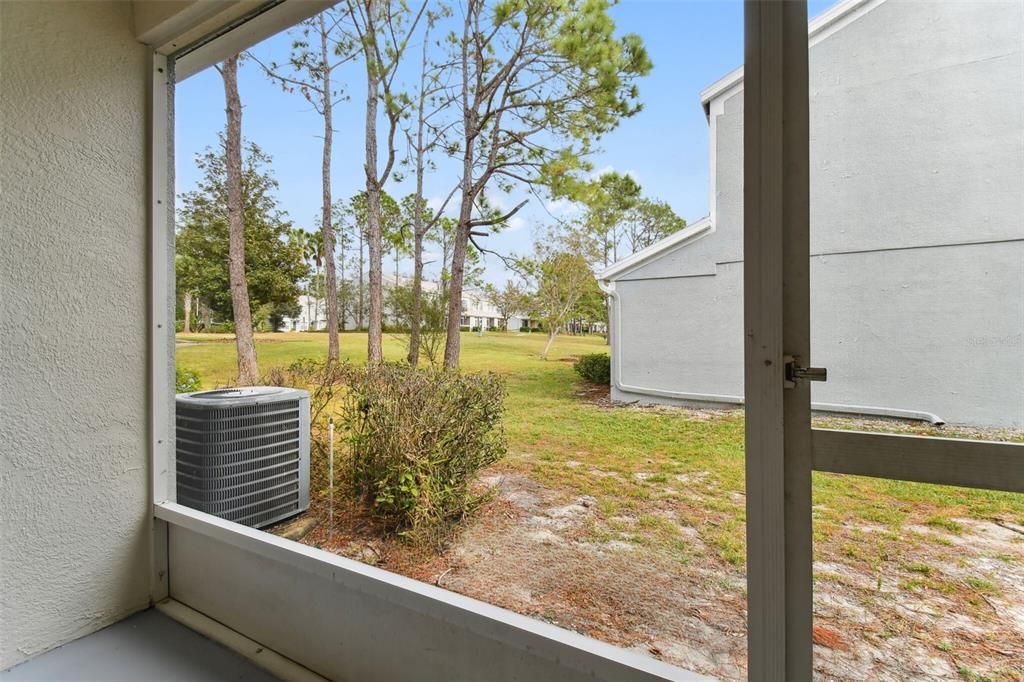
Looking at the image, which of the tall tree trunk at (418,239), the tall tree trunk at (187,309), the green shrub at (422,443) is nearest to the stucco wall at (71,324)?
the tall tree trunk at (187,309)

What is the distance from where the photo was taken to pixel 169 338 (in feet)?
5.97

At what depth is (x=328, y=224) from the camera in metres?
2.37

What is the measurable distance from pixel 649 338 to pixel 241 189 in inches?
86.3

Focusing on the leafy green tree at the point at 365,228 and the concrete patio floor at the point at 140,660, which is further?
the leafy green tree at the point at 365,228

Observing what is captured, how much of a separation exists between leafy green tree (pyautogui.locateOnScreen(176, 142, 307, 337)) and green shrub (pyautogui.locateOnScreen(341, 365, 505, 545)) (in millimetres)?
814

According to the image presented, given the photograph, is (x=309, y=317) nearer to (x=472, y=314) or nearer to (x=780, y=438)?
(x=472, y=314)

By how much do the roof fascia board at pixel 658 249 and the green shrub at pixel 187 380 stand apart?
7.13ft

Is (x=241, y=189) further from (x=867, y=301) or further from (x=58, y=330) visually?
(x=867, y=301)

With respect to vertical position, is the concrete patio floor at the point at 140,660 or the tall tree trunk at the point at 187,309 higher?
the tall tree trunk at the point at 187,309

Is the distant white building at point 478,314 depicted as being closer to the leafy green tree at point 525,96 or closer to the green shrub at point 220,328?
the leafy green tree at point 525,96

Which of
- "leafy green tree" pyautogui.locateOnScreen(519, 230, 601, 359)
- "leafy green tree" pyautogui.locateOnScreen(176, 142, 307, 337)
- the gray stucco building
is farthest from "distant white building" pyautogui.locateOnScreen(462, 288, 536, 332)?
the gray stucco building

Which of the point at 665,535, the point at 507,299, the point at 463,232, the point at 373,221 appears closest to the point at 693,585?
the point at 665,535

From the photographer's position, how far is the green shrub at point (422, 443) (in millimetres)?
1939

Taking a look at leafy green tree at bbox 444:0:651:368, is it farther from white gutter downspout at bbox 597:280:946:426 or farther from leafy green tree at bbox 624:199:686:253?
white gutter downspout at bbox 597:280:946:426
